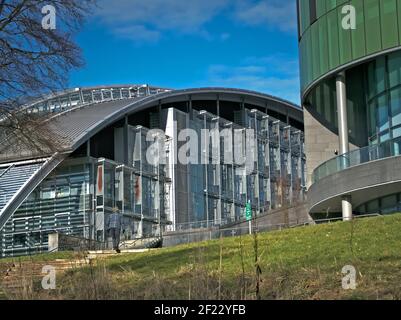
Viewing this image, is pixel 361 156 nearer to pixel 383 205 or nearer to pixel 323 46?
pixel 383 205

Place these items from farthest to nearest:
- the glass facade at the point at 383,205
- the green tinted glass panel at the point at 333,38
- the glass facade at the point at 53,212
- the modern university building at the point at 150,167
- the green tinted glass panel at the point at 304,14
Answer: the modern university building at the point at 150,167, the glass facade at the point at 53,212, the green tinted glass panel at the point at 304,14, the green tinted glass panel at the point at 333,38, the glass facade at the point at 383,205

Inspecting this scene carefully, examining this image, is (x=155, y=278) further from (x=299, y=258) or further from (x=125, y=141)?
(x=125, y=141)

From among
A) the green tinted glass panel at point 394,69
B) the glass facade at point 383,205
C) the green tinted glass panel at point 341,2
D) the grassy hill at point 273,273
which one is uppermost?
the green tinted glass panel at point 341,2

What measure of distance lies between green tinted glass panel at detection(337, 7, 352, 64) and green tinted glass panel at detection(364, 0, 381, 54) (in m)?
1.07

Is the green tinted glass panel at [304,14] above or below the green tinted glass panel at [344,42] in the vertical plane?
above

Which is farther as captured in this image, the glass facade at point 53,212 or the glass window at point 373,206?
the glass facade at point 53,212

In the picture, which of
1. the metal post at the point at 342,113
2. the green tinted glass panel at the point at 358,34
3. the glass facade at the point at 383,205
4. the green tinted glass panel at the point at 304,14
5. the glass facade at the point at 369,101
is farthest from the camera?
the green tinted glass panel at the point at 304,14

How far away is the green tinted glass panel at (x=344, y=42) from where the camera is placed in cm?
3098

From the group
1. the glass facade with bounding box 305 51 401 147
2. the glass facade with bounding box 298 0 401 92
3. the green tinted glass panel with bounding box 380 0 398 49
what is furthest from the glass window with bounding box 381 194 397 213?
the green tinted glass panel with bounding box 380 0 398 49

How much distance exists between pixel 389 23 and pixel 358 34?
159 centimetres

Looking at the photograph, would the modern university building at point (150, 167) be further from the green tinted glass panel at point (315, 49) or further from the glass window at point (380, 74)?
the glass window at point (380, 74)


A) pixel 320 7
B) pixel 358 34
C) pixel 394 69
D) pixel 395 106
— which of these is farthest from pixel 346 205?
pixel 320 7

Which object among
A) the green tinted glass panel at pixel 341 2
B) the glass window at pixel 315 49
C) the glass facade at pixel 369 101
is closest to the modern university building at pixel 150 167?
the glass facade at pixel 369 101
